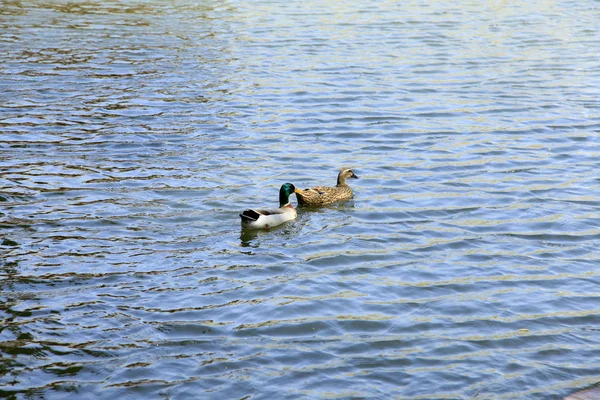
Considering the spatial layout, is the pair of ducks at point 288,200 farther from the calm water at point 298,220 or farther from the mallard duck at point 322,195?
the calm water at point 298,220

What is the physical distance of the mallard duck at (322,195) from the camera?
1497 cm

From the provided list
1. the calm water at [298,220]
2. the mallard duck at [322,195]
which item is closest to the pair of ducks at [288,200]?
the mallard duck at [322,195]

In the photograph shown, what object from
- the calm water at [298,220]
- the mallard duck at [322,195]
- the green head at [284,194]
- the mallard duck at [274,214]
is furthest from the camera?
the mallard duck at [322,195]

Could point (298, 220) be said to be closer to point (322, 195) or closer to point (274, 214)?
point (322, 195)

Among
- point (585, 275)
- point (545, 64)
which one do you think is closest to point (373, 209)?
point (585, 275)

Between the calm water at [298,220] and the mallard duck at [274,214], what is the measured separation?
23cm

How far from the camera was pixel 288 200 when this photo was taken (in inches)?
579

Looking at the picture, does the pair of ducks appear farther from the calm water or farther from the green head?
the calm water

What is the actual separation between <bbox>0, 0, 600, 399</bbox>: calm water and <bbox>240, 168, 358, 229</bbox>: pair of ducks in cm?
22

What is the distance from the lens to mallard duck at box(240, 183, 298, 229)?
13547mm

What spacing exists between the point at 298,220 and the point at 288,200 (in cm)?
40

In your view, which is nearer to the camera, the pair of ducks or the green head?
the pair of ducks

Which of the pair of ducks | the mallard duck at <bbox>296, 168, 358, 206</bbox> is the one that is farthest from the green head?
the mallard duck at <bbox>296, 168, 358, 206</bbox>

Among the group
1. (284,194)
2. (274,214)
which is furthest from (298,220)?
(274,214)
